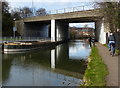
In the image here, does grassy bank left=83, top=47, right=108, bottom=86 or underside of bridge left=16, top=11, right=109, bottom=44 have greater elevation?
underside of bridge left=16, top=11, right=109, bottom=44

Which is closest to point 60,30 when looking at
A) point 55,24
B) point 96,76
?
point 55,24

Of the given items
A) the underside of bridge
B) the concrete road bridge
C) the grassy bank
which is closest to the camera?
the grassy bank

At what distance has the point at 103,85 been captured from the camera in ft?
17.5

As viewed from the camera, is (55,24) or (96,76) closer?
(96,76)

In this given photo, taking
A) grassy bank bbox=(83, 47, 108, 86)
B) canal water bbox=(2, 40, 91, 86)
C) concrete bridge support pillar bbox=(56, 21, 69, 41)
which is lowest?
canal water bbox=(2, 40, 91, 86)

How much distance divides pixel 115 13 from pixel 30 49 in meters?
15.0

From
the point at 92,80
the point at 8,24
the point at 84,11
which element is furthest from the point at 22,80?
the point at 8,24

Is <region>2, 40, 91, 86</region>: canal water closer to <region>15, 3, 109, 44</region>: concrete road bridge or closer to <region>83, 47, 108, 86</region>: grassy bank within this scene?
<region>83, 47, 108, 86</region>: grassy bank

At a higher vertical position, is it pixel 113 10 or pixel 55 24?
pixel 55 24

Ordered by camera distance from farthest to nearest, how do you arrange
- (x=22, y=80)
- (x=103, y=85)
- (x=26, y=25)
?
(x=26, y=25)
(x=22, y=80)
(x=103, y=85)

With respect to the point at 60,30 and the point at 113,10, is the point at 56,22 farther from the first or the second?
the point at 113,10

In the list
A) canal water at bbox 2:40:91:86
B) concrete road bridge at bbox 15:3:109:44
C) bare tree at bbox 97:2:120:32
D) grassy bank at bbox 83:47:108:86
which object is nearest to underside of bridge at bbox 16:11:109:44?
concrete road bridge at bbox 15:3:109:44

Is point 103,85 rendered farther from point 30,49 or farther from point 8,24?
point 8,24

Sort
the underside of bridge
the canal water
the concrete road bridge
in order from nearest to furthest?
the canal water
the concrete road bridge
the underside of bridge
